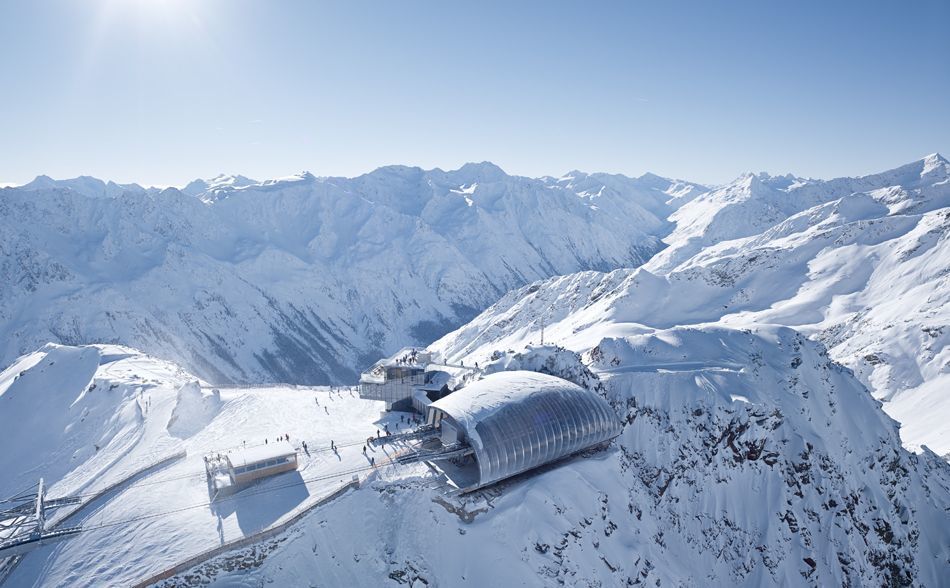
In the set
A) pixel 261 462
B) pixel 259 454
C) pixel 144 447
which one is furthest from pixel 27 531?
pixel 144 447

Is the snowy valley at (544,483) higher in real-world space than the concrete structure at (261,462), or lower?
lower

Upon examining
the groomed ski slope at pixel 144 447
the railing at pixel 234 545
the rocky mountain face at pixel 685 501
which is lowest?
the rocky mountain face at pixel 685 501

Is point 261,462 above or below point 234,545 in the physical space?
above

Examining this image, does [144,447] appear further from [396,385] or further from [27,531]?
[396,385]

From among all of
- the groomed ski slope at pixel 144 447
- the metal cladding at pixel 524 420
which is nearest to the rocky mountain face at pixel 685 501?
the metal cladding at pixel 524 420

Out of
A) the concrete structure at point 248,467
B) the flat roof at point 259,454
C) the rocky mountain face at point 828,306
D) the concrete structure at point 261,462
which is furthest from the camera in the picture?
the rocky mountain face at point 828,306

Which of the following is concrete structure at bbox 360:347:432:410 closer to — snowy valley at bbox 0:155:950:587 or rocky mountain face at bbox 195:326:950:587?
snowy valley at bbox 0:155:950:587

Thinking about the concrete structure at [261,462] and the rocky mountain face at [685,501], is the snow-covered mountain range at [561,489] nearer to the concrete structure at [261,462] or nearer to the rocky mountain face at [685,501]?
the rocky mountain face at [685,501]
